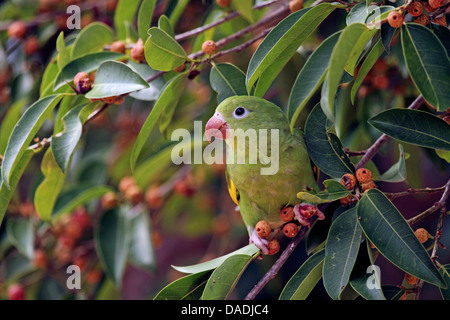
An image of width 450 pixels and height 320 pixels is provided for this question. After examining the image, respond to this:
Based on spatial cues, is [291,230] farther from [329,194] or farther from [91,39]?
[91,39]

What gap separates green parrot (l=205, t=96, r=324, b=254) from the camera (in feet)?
4.33

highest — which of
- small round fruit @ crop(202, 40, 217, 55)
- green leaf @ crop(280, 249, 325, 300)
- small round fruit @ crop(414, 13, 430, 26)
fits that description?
small round fruit @ crop(202, 40, 217, 55)

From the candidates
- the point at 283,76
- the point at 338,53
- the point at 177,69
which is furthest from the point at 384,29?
the point at 283,76

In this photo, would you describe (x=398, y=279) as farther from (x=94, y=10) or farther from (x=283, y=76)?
(x=94, y=10)

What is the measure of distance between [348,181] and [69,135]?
745 millimetres

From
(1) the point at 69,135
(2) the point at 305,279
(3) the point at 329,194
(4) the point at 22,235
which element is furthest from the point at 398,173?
(4) the point at 22,235

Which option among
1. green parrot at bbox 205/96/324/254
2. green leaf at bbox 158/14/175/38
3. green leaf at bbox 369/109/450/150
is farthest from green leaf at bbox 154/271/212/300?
green leaf at bbox 158/14/175/38

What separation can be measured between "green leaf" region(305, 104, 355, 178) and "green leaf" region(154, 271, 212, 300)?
0.42m

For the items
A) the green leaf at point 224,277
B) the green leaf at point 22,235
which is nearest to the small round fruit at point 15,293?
the green leaf at point 22,235

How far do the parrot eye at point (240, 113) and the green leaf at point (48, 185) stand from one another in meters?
0.58

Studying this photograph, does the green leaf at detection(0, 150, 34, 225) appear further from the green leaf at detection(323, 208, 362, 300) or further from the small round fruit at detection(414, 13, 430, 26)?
the small round fruit at detection(414, 13, 430, 26)

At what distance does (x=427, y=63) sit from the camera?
3.42 feet

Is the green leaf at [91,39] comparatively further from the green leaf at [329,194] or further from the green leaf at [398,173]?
the green leaf at [398,173]
